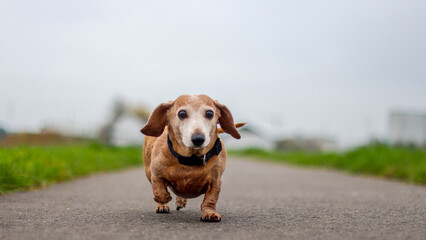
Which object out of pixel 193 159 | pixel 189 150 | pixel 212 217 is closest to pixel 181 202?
pixel 212 217

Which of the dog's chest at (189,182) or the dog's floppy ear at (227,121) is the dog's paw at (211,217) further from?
the dog's floppy ear at (227,121)

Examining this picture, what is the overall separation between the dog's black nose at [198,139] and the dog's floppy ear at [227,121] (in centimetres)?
63

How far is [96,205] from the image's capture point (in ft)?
16.5

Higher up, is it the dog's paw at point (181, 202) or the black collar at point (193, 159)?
the black collar at point (193, 159)

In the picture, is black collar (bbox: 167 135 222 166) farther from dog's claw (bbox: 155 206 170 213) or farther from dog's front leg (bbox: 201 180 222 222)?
dog's claw (bbox: 155 206 170 213)

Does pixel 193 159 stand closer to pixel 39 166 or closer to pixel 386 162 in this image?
pixel 39 166

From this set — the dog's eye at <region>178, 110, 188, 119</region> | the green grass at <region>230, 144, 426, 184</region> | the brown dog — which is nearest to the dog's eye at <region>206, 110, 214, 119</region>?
the brown dog

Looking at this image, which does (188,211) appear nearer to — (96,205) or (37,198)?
(96,205)

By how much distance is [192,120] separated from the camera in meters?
3.53

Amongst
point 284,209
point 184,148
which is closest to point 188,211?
point 284,209

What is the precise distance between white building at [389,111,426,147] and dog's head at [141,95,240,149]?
2384cm

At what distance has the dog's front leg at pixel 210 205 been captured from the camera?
3.79 m

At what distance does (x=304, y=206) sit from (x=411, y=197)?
1862mm

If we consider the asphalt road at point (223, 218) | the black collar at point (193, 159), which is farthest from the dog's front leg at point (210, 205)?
the black collar at point (193, 159)
